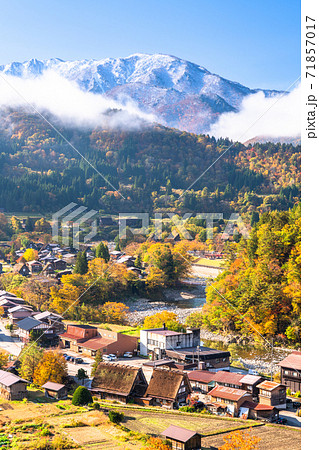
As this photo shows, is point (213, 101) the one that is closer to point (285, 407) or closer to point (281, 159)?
point (281, 159)

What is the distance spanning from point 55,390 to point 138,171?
6327 cm

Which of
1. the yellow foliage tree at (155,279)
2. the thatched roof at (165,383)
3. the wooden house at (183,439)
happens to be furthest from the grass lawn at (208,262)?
the wooden house at (183,439)

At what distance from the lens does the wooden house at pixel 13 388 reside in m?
9.19

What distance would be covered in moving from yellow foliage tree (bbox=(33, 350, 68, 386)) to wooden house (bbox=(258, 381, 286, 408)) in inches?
172

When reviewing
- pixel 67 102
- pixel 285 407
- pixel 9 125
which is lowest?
pixel 285 407

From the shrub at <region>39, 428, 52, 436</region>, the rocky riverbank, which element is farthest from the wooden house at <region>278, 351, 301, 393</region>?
the shrub at <region>39, 428, 52, 436</region>

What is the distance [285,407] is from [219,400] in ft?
4.54

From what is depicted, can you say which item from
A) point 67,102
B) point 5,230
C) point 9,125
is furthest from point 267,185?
point 67,102

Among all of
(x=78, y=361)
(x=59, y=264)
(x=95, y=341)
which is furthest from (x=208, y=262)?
(x=78, y=361)

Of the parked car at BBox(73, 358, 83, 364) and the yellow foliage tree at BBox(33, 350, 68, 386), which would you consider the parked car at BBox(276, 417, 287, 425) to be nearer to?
the yellow foliage tree at BBox(33, 350, 68, 386)

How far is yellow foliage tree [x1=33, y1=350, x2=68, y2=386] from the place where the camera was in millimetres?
10242

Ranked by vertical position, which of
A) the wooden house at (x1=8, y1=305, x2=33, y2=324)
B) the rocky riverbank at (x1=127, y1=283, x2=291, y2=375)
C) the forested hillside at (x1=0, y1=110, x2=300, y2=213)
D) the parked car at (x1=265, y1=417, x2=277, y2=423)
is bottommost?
the rocky riverbank at (x1=127, y1=283, x2=291, y2=375)

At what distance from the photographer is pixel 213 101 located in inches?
7323

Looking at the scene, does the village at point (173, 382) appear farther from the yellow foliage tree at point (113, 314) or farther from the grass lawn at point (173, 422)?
the yellow foliage tree at point (113, 314)
